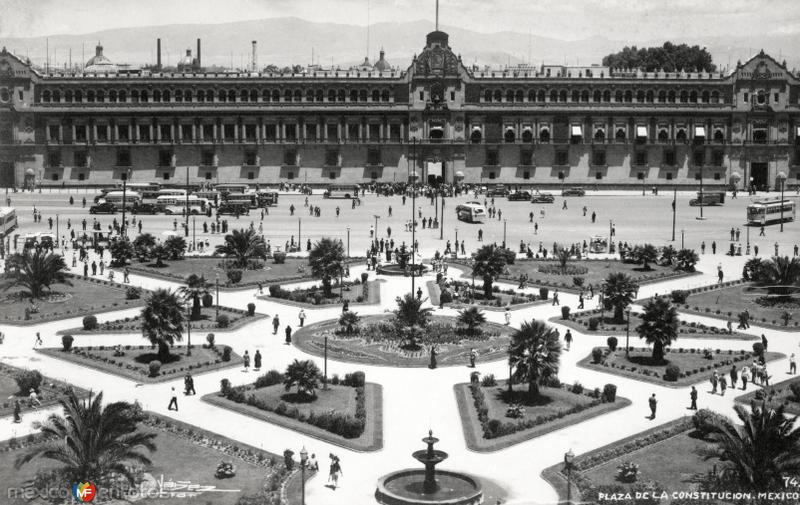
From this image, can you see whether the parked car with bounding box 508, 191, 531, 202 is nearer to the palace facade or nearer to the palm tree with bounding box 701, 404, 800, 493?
the palace facade

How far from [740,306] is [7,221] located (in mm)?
56500

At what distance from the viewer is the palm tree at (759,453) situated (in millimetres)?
Answer: 27438

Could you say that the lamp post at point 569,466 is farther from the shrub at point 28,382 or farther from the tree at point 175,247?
the tree at point 175,247

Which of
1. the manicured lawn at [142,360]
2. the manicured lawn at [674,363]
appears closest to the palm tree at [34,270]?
the manicured lawn at [142,360]

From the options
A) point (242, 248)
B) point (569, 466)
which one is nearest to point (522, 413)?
point (569, 466)

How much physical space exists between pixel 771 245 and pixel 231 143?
231 ft

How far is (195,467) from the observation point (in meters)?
31.2

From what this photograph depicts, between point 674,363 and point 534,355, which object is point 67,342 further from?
point 674,363

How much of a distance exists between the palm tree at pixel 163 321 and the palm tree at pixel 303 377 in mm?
7628

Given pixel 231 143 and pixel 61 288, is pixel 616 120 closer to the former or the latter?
pixel 231 143

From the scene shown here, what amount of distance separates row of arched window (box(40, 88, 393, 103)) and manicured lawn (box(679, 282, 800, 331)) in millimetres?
74022

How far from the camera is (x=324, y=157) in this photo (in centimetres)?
12900

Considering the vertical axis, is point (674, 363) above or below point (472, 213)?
below

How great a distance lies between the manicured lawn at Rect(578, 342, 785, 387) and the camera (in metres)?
43.2
